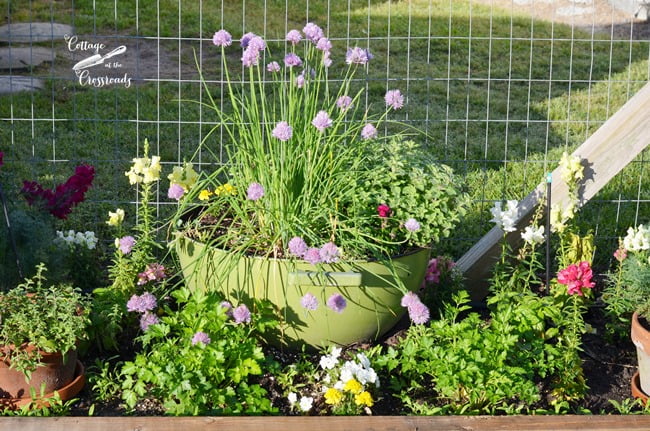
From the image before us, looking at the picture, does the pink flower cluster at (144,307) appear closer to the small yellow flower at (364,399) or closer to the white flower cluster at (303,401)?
the white flower cluster at (303,401)

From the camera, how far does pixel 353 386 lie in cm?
305

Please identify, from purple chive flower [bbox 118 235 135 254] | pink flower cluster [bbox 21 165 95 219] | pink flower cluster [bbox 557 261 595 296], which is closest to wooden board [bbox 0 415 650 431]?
pink flower cluster [bbox 557 261 595 296]

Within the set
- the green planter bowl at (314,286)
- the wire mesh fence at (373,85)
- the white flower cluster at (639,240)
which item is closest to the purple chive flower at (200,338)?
the green planter bowl at (314,286)

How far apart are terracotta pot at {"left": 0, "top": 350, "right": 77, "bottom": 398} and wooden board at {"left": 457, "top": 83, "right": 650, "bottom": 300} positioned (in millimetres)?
1692

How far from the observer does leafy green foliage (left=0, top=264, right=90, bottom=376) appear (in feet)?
10.0

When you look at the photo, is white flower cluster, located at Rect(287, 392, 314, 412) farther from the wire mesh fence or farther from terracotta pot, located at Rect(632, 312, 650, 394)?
the wire mesh fence

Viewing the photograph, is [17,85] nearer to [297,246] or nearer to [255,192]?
[255,192]

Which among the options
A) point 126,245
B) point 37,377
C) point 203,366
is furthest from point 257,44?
point 37,377

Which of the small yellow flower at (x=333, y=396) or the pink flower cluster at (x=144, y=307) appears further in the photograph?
the pink flower cluster at (x=144, y=307)

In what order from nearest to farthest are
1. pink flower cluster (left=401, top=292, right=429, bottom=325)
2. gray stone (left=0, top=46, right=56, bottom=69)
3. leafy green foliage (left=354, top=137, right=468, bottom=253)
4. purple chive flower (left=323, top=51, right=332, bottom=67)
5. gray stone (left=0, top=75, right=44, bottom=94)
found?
pink flower cluster (left=401, top=292, right=429, bottom=325) → purple chive flower (left=323, top=51, right=332, bottom=67) → leafy green foliage (left=354, top=137, right=468, bottom=253) → gray stone (left=0, top=75, right=44, bottom=94) → gray stone (left=0, top=46, right=56, bottom=69)

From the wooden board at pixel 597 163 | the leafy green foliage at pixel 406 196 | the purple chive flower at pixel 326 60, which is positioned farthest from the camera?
the wooden board at pixel 597 163

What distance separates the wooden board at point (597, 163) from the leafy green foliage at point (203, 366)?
3.51 ft

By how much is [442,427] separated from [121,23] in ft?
21.9

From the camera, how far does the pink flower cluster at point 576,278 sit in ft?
11.7
